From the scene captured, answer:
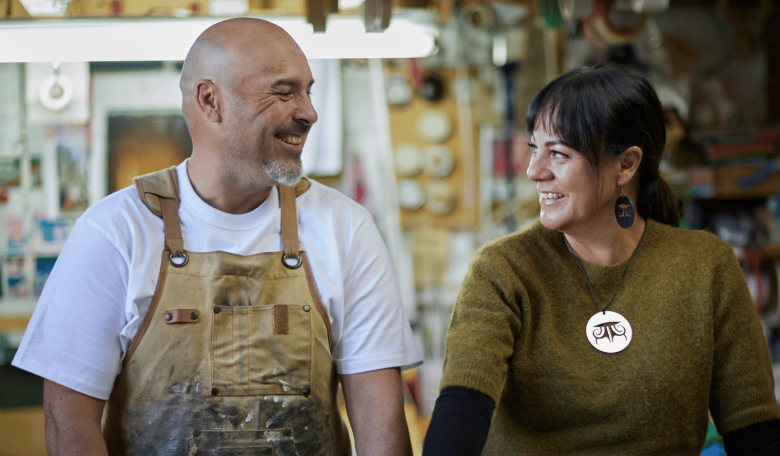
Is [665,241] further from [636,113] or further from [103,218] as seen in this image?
[103,218]

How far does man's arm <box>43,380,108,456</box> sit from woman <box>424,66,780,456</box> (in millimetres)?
787

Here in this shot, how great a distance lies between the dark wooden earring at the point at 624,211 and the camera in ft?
5.05

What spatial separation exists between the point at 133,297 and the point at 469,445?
0.81m

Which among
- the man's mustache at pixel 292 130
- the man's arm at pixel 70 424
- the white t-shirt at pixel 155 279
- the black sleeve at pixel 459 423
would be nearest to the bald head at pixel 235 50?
the man's mustache at pixel 292 130

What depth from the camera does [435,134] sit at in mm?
3760

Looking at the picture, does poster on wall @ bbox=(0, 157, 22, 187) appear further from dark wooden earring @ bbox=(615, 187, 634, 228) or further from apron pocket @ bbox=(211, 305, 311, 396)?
dark wooden earring @ bbox=(615, 187, 634, 228)

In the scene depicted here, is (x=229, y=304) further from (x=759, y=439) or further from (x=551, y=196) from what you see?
(x=759, y=439)

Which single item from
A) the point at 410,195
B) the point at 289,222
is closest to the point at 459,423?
the point at 289,222

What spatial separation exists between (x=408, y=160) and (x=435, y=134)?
22cm

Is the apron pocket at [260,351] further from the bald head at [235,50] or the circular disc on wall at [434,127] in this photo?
the circular disc on wall at [434,127]

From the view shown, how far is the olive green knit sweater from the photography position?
1.40m

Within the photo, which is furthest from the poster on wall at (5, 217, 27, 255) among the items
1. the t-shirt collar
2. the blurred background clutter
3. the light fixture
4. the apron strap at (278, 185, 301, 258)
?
the apron strap at (278, 185, 301, 258)

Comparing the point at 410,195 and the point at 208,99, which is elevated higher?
the point at 208,99

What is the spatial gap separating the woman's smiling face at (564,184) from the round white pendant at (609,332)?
0.22 metres
